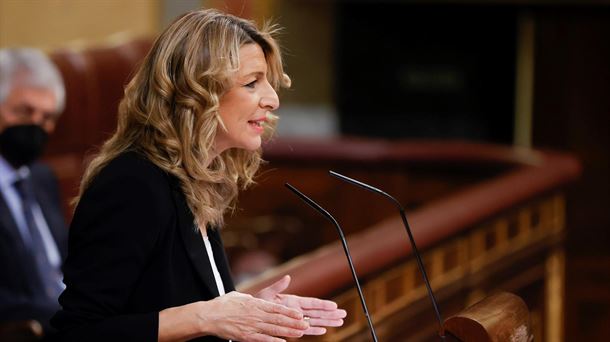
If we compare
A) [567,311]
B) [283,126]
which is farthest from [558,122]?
[567,311]

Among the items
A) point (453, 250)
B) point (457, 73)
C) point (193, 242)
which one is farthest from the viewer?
point (457, 73)

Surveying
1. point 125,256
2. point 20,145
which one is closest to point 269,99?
point 125,256

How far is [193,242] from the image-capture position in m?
1.69

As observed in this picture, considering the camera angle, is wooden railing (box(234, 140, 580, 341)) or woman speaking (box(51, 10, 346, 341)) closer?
woman speaking (box(51, 10, 346, 341))

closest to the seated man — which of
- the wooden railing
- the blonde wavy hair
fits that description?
the wooden railing

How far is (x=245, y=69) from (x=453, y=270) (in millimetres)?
2063

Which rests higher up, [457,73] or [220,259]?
[220,259]

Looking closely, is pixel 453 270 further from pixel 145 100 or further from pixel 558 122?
pixel 558 122

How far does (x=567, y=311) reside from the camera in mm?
4648

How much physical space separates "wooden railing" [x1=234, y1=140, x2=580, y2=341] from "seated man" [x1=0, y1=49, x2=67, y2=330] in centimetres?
65

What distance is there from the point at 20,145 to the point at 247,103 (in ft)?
5.79

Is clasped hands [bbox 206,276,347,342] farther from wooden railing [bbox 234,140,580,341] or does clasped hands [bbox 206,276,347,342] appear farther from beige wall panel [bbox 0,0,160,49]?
beige wall panel [bbox 0,0,160,49]

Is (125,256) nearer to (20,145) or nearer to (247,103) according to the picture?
(247,103)

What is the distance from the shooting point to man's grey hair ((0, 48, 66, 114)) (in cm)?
345
